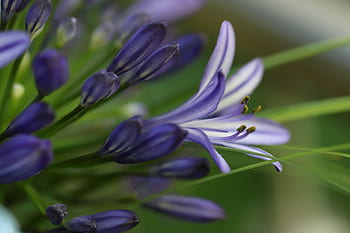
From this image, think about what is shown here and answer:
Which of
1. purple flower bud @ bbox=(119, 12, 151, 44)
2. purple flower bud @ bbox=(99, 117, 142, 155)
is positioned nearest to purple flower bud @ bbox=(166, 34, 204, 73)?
purple flower bud @ bbox=(119, 12, 151, 44)

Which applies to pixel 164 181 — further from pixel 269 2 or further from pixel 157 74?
pixel 269 2

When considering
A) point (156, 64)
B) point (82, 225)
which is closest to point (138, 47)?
point (156, 64)

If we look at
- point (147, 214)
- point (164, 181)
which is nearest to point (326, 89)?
point (147, 214)

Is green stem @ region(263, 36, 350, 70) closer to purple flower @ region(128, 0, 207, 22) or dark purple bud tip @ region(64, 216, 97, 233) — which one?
purple flower @ region(128, 0, 207, 22)

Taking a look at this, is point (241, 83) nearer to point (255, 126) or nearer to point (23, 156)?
Result: point (255, 126)

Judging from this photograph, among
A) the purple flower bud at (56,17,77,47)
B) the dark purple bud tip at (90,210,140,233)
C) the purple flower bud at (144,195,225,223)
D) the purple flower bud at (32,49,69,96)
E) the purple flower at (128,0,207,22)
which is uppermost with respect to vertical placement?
the purple flower at (128,0,207,22)
